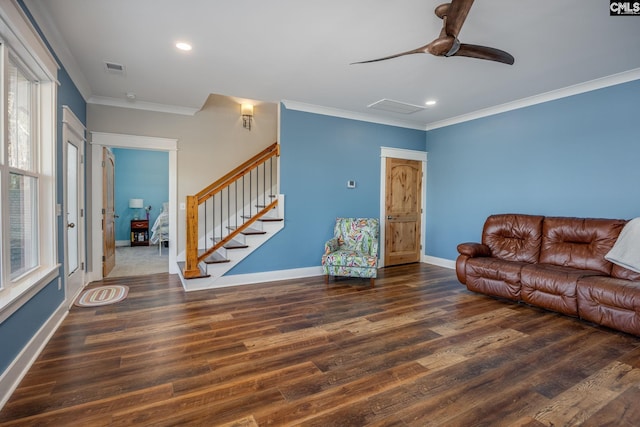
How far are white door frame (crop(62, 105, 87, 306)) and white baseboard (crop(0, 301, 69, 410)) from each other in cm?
52

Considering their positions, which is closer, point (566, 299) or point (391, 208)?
point (566, 299)

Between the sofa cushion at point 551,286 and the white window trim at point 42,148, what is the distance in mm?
4541

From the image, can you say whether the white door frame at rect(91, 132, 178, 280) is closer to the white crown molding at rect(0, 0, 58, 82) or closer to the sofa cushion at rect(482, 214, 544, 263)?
the white crown molding at rect(0, 0, 58, 82)

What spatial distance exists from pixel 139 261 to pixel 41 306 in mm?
3655

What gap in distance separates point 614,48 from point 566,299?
244 cm

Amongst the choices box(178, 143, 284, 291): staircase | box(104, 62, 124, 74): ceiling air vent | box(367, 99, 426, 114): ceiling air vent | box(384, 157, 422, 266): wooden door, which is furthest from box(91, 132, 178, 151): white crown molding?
box(384, 157, 422, 266): wooden door

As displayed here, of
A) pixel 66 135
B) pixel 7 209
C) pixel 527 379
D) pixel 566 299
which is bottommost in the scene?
pixel 527 379

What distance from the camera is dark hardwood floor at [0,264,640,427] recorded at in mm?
1830

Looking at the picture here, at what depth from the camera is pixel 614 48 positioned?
302 centimetres

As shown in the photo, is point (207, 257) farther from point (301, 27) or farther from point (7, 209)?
point (301, 27)

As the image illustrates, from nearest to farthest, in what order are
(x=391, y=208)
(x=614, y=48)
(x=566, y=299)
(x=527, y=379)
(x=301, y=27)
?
(x=527, y=379)
(x=301, y=27)
(x=614, y=48)
(x=566, y=299)
(x=391, y=208)

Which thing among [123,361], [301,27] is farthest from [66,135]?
[301,27]

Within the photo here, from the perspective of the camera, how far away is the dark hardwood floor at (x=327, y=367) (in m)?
1.83

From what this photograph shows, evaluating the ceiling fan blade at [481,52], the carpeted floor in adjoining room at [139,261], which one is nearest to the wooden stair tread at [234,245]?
the carpeted floor in adjoining room at [139,261]
